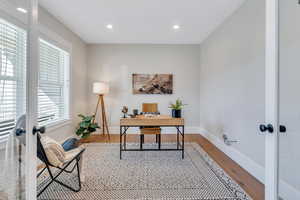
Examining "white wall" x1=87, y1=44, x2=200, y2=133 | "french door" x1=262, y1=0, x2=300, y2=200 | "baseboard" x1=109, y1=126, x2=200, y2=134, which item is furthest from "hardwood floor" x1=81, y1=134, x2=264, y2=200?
"french door" x1=262, y1=0, x2=300, y2=200

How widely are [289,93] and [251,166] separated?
5.40 ft

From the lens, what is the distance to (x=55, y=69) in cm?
338

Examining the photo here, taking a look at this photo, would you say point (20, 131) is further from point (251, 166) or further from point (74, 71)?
point (74, 71)

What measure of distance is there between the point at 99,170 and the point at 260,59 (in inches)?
112

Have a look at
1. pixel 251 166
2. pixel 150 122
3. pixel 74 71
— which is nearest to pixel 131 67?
pixel 74 71

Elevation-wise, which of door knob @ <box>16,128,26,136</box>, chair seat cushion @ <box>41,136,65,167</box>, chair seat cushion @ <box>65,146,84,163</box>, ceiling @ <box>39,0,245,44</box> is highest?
ceiling @ <box>39,0,245,44</box>

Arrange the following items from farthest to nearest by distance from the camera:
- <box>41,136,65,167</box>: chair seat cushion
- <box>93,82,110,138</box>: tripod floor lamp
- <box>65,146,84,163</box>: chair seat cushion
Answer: <box>93,82,110,138</box>: tripod floor lamp, <box>65,146,84,163</box>: chair seat cushion, <box>41,136,65,167</box>: chair seat cushion

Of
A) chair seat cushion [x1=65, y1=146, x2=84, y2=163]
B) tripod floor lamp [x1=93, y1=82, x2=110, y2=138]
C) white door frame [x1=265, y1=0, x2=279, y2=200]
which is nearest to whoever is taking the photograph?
white door frame [x1=265, y1=0, x2=279, y2=200]

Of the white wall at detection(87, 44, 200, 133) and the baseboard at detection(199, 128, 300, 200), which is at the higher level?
the white wall at detection(87, 44, 200, 133)

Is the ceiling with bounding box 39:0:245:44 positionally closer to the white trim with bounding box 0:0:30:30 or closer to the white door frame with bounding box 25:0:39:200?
the white trim with bounding box 0:0:30:30

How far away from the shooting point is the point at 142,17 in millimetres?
3115

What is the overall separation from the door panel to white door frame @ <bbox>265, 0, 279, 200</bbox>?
33mm

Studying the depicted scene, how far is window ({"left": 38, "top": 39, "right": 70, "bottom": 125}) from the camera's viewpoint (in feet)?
9.75

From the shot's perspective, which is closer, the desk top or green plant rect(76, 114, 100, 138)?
the desk top
